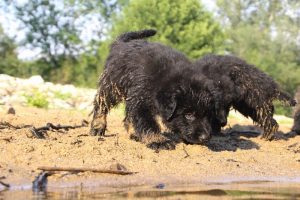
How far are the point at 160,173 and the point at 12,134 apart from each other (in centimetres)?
266

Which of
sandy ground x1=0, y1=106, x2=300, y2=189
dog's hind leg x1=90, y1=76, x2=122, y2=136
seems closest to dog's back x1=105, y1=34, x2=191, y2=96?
dog's hind leg x1=90, y1=76, x2=122, y2=136

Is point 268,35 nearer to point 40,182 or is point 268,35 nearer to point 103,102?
point 103,102

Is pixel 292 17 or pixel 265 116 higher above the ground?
pixel 292 17

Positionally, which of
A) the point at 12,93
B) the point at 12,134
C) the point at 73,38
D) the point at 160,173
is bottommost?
the point at 160,173

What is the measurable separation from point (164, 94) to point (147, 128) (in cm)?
55

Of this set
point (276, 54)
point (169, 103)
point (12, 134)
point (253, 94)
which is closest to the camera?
point (169, 103)

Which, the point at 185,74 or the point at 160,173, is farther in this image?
the point at 185,74

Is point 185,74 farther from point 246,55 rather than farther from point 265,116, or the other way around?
point 246,55

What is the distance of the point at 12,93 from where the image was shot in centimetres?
2098

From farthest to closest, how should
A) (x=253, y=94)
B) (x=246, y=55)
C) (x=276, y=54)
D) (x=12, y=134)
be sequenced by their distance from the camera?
(x=276, y=54) < (x=246, y=55) < (x=253, y=94) < (x=12, y=134)

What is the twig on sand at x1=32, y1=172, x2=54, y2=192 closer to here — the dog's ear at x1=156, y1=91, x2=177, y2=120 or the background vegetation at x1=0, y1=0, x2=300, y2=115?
the dog's ear at x1=156, y1=91, x2=177, y2=120

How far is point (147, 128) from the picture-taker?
8742 millimetres

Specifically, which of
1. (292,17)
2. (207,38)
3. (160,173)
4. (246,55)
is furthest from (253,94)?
(292,17)

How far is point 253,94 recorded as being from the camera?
11148 millimetres
